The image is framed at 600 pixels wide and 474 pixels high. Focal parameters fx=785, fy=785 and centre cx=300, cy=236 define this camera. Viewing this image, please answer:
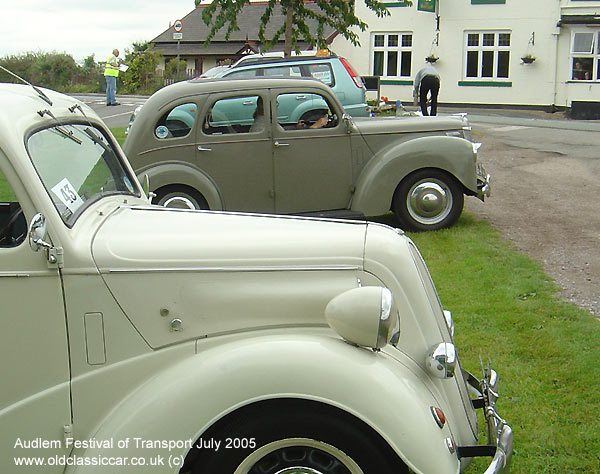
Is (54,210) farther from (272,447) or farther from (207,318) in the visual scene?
(272,447)

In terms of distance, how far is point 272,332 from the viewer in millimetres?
3090

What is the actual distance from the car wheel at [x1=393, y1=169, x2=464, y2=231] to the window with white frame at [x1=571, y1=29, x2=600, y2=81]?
68.3 feet

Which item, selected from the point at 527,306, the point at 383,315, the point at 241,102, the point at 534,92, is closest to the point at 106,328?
the point at 383,315

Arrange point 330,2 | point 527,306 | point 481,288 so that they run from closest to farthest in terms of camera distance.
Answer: point 527,306
point 481,288
point 330,2

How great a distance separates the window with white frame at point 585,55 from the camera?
27.6 metres

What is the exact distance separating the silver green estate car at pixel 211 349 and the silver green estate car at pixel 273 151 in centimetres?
535

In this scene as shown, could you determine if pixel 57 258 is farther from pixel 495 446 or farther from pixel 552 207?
pixel 552 207

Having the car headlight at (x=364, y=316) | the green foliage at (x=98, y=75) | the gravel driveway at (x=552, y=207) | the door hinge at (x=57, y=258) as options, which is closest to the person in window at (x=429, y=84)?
the gravel driveway at (x=552, y=207)

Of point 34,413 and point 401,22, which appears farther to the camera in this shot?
point 401,22

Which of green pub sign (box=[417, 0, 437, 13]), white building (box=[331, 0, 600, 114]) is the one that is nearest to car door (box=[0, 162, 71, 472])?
white building (box=[331, 0, 600, 114])

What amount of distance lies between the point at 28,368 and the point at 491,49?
28.3m

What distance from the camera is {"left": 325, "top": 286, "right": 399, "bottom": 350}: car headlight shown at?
9.57 ft

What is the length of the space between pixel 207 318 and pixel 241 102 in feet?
19.6

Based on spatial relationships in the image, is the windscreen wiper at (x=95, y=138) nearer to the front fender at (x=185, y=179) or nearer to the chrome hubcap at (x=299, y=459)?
the chrome hubcap at (x=299, y=459)
